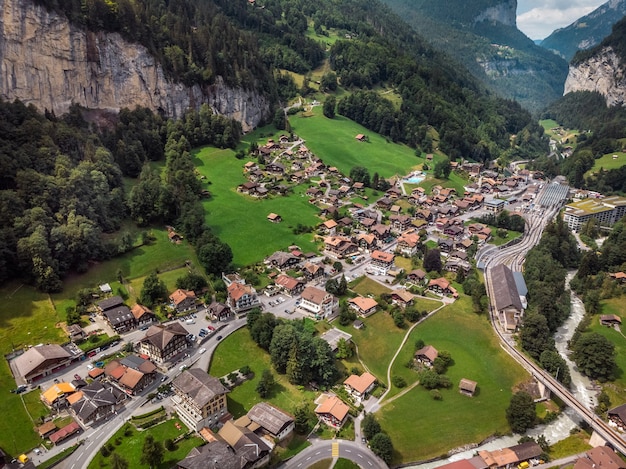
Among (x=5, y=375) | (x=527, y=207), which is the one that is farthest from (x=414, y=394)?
(x=527, y=207)

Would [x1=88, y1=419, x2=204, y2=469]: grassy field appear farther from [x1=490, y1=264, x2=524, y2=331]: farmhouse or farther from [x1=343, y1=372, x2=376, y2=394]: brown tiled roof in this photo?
[x1=490, y1=264, x2=524, y2=331]: farmhouse

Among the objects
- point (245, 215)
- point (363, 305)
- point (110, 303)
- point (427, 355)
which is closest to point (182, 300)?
point (110, 303)

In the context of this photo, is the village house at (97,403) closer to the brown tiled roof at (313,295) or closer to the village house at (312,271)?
the brown tiled roof at (313,295)

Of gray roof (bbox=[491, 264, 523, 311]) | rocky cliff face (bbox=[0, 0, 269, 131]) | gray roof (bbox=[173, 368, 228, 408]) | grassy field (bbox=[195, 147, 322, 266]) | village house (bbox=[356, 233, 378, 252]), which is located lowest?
grassy field (bbox=[195, 147, 322, 266])

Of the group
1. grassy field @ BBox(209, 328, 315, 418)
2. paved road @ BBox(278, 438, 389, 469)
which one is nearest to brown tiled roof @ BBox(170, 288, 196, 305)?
grassy field @ BBox(209, 328, 315, 418)

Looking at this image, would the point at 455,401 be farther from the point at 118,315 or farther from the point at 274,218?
the point at 274,218

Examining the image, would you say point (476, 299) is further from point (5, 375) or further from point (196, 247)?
point (5, 375)
